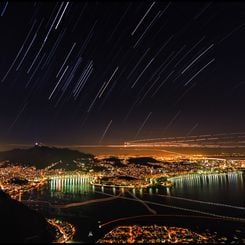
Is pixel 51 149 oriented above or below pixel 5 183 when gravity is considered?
above

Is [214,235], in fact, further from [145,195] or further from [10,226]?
[145,195]

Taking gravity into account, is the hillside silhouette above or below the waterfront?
above

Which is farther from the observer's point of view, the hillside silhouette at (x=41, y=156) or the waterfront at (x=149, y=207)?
the hillside silhouette at (x=41, y=156)

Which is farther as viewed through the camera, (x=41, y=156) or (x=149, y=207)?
(x=41, y=156)

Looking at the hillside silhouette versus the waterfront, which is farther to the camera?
the hillside silhouette

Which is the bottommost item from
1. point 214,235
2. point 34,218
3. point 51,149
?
point 214,235

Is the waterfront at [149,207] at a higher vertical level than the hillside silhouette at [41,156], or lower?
lower

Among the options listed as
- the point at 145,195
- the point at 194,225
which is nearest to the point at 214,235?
the point at 194,225

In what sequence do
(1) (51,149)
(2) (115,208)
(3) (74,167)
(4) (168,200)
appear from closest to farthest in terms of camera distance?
(2) (115,208)
(4) (168,200)
(3) (74,167)
(1) (51,149)

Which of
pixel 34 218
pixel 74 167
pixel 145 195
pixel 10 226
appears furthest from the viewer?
pixel 74 167

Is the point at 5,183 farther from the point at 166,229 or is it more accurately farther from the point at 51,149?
the point at 51,149

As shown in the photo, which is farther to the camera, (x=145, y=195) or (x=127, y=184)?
(x=127, y=184)
